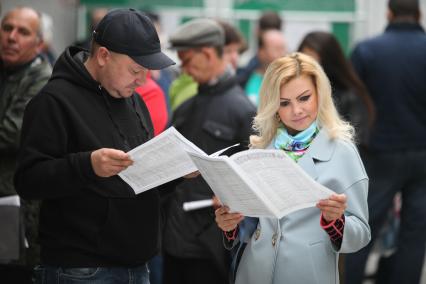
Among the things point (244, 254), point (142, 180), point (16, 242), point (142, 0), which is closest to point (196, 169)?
point (142, 180)

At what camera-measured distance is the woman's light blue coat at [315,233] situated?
3.64 m

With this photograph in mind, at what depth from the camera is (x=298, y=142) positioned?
12.5 feet

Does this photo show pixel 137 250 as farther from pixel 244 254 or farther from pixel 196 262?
pixel 196 262

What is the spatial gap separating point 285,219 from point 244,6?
27.1ft

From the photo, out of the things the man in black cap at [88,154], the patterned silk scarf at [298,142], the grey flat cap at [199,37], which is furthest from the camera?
the grey flat cap at [199,37]

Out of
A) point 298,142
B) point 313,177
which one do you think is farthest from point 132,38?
point 313,177

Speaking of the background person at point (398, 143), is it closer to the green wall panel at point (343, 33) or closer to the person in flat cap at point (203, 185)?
the person in flat cap at point (203, 185)

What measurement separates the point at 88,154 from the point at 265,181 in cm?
70

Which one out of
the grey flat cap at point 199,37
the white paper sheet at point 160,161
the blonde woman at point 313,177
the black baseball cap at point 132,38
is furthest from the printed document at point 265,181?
the grey flat cap at point 199,37

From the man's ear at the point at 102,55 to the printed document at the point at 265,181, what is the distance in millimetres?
606

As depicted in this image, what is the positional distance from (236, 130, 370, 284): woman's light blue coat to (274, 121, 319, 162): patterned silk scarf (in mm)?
42

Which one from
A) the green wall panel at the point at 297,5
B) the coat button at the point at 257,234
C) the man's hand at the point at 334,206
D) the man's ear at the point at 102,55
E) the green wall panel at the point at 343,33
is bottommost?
the green wall panel at the point at 343,33

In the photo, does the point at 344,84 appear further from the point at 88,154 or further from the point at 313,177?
the point at 88,154

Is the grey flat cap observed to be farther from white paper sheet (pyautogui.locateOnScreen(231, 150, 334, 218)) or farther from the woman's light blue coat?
white paper sheet (pyautogui.locateOnScreen(231, 150, 334, 218))
